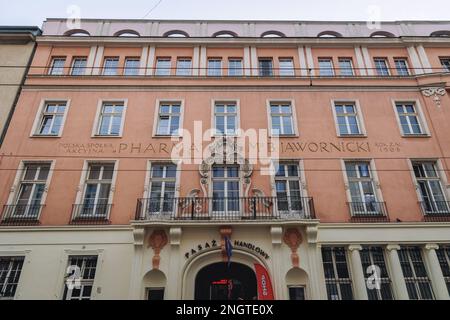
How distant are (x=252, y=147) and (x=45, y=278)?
9467 millimetres

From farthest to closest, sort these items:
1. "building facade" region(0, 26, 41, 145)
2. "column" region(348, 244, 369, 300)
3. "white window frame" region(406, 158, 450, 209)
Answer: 1. "building facade" region(0, 26, 41, 145)
2. "white window frame" region(406, 158, 450, 209)
3. "column" region(348, 244, 369, 300)

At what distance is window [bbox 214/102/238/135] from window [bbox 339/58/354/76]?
20.3 ft

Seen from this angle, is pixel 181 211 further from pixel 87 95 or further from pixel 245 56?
pixel 245 56

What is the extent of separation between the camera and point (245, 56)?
16.7 metres

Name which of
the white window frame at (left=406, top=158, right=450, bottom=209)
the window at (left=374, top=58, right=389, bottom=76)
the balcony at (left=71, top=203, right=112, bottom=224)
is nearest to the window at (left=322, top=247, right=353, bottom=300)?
the white window frame at (left=406, top=158, right=450, bottom=209)

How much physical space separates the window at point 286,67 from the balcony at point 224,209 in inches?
280

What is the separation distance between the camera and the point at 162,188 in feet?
42.6

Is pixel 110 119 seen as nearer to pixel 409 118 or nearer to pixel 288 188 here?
pixel 288 188

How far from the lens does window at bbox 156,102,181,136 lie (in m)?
14.4

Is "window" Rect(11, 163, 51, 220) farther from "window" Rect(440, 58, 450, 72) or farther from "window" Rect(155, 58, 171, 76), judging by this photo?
"window" Rect(440, 58, 450, 72)

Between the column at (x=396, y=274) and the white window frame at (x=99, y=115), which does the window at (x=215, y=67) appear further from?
the column at (x=396, y=274)

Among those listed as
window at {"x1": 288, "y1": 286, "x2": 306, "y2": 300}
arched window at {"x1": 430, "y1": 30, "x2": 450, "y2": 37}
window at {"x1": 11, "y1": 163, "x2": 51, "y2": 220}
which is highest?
arched window at {"x1": 430, "y1": 30, "x2": 450, "y2": 37}

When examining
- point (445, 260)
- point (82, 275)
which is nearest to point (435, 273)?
point (445, 260)
